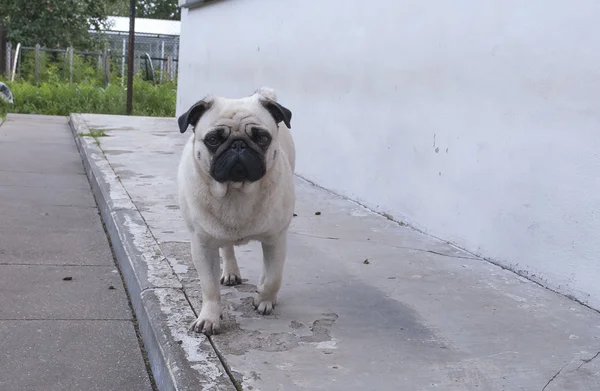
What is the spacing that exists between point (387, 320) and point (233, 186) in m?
1.13

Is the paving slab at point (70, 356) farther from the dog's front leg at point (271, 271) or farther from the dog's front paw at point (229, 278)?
the dog's front leg at point (271, 271)

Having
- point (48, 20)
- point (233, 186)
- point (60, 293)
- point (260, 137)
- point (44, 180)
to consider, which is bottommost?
point (44, 180)

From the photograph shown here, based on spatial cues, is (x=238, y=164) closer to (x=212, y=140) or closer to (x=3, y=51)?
(x=212, y=140)

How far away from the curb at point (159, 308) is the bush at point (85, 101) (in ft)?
37.5

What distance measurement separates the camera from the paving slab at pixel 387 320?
11.0 ft

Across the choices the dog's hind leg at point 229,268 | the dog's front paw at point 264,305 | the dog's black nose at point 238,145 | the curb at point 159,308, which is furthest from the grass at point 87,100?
the dog's black nose at point 238,145

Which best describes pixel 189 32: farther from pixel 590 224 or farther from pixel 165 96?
pixel 590 224

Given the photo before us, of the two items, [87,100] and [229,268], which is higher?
[229,268]

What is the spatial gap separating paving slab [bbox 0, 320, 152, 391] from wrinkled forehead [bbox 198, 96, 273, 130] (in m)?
1.26

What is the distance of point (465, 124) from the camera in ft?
18.9

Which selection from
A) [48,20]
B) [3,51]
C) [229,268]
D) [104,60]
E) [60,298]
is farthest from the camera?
[48,20]

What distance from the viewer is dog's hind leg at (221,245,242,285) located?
4539 millimetres

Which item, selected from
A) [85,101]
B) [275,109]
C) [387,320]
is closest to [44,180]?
[275,109]

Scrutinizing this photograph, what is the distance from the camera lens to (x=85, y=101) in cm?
1844
